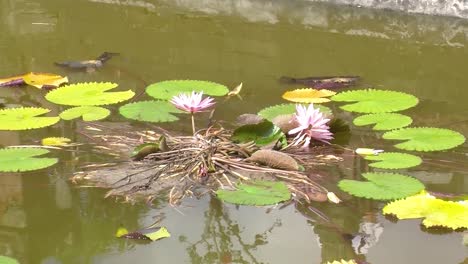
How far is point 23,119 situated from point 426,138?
52.4 inches

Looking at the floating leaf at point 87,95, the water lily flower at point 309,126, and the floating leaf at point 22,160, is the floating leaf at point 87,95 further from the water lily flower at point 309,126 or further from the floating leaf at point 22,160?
the water lily flower at point 309,126

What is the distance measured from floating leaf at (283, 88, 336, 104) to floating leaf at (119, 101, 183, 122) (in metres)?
0.45

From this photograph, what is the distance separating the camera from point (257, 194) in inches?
Result: 83.2

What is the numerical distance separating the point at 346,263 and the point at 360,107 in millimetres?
1072

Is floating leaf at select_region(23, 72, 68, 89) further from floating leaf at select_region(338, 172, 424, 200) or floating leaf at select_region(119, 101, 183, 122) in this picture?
floating leaf at select_region(338, 172, 424, 200)

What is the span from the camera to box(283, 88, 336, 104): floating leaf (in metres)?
2.86

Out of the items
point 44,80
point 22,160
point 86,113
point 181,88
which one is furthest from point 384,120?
point 44,80

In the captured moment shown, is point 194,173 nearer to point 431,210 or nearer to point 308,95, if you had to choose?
point 431,210

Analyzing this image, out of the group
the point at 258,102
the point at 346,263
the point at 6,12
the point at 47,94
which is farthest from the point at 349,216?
the point at 6,12

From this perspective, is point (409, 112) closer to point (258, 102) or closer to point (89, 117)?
point (258, 102)

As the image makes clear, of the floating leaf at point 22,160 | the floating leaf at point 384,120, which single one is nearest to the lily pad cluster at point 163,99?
the floating leaf at point 22,160

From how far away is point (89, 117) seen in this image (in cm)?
268

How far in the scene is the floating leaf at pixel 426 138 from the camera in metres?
2.44

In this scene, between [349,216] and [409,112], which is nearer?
[349,216]
